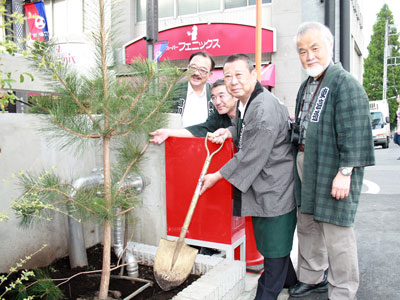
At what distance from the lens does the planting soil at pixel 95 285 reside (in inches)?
90.3

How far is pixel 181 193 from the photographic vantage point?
8.88 ft

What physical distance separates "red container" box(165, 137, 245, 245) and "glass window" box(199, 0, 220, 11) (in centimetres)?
1146

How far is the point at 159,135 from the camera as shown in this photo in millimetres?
2572

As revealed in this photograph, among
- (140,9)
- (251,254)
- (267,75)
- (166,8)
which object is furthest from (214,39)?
(251,254)

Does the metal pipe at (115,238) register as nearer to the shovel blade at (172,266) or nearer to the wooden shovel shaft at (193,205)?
the shovel blade at (172,266)

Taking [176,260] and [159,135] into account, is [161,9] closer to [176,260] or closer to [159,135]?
[159,135]

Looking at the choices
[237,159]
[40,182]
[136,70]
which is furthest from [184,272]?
[136,70]

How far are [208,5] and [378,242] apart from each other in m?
11.2

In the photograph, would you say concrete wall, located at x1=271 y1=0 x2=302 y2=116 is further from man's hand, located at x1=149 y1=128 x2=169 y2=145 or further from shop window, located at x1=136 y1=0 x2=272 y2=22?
man's hand, located at x1=149 y1=128 x2=169 y2=145

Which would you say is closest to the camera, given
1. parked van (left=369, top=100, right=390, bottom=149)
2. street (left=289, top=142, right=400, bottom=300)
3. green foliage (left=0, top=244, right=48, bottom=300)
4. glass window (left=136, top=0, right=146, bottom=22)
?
green foliage (left=0, top=244, right=48, bottom=300)

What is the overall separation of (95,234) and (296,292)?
1.64 metres

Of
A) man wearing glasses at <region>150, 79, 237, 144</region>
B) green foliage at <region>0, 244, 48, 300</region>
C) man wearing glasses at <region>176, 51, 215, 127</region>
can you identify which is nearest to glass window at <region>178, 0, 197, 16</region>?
man wearing glasses at <region>176, 51, 215, 127</region>

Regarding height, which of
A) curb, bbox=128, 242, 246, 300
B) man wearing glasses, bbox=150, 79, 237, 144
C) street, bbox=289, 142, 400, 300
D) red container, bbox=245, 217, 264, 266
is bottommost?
street, bbox=289, 142, 400, 300

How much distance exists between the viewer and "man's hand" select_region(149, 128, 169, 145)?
8.30ft
